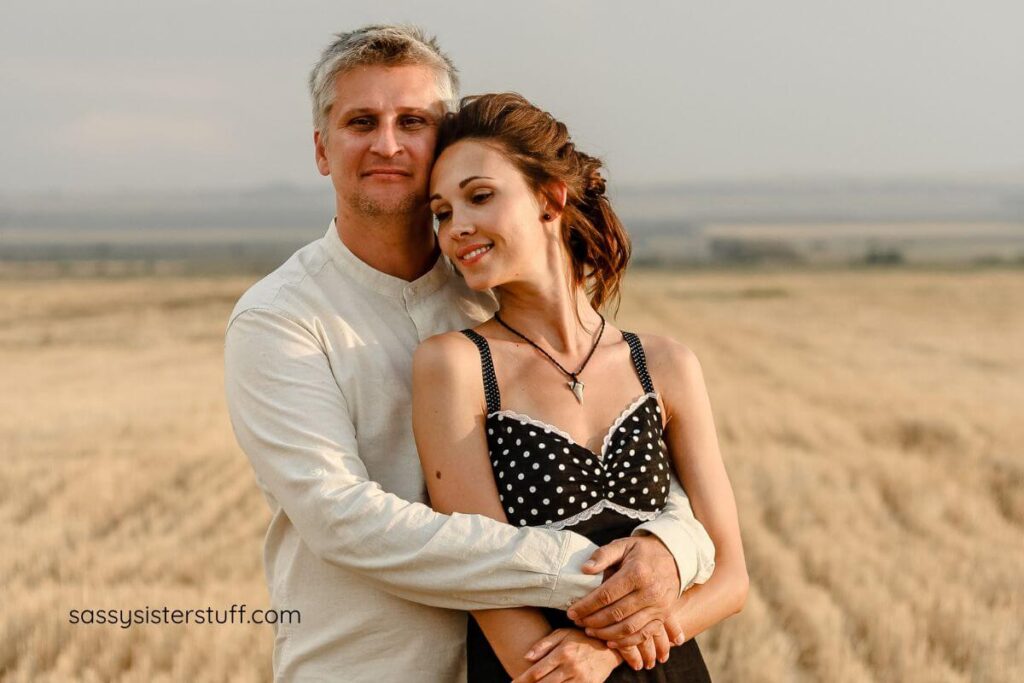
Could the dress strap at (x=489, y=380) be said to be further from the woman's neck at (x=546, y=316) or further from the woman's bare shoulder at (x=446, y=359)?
the woman's neck at (x=546, y=316)

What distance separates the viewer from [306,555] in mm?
3270

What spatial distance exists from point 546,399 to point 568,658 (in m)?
0.61

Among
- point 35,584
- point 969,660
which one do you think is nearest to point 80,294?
point 35,584

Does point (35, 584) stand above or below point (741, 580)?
below

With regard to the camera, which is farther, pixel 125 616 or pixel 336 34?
pixel 125 616

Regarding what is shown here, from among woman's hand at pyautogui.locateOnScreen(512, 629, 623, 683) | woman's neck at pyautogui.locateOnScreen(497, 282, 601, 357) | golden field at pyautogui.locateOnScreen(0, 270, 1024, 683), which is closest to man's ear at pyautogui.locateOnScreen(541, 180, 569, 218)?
woman's neck at pyautogui.locateOnScreen(497, 282, 601, 357)

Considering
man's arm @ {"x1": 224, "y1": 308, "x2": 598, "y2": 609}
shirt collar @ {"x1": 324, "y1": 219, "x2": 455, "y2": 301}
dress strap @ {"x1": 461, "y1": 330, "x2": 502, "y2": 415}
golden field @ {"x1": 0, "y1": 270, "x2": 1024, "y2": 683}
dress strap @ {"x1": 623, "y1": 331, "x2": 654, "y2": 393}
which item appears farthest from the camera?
golden field @ {"x1": 0, "y1": 270, "x2": 1024, "y2": 683}

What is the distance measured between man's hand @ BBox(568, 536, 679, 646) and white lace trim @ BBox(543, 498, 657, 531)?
0.11 m

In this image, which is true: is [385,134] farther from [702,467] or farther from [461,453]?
[702,467]

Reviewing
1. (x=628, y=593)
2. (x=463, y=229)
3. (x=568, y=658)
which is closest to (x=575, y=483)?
(x=628, y=593)

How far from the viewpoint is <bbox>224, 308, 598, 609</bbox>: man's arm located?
115 inches

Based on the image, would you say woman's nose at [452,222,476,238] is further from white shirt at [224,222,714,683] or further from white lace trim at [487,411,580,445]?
white lace trim at [487,411,580,445]

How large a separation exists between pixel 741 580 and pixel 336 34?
5.70 ft

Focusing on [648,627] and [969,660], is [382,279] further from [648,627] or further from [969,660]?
[969,660]
